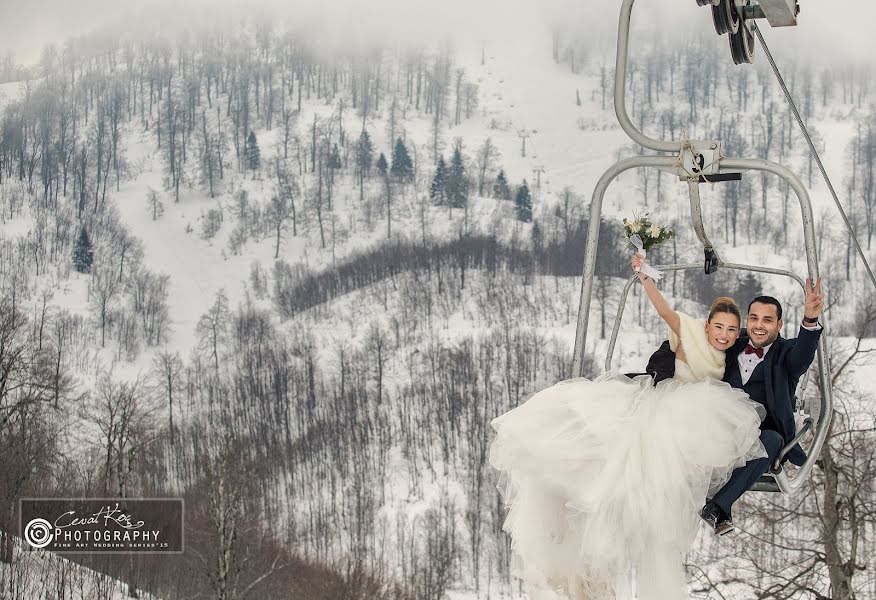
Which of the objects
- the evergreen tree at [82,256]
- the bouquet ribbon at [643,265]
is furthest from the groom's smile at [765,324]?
the evergreen tree at [82,256]

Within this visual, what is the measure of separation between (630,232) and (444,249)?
245ft

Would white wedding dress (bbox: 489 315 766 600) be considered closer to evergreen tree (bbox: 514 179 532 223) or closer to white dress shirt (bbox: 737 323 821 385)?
white dress shirt (bbox: 737 323 821 385)

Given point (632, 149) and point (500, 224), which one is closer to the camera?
point (500, 224)

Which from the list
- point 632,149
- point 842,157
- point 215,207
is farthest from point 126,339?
point 842,157

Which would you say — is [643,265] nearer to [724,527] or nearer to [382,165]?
[724,527]

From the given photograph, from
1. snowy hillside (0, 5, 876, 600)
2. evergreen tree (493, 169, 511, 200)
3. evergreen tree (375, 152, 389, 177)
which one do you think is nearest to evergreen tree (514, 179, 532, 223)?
snowy hillside (0, 5, 876, 600)

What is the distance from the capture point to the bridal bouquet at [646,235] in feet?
14.0

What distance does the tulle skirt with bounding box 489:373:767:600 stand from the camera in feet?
11.7

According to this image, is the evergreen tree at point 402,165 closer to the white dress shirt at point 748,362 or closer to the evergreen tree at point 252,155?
the evergreen tree at point 252,155

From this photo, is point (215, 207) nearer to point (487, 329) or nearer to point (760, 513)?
point (487, 329)

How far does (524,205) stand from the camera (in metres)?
89.2

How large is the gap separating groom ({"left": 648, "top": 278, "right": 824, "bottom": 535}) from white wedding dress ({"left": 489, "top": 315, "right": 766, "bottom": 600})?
75 mm

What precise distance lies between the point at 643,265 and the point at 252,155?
323 ft

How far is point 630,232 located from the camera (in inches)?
171
